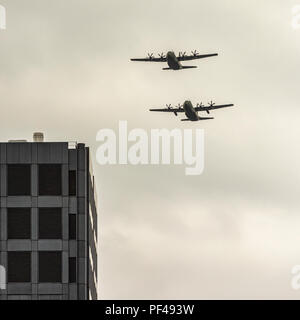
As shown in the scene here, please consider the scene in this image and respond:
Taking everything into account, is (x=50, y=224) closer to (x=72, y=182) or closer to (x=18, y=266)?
(x=72, y=182)

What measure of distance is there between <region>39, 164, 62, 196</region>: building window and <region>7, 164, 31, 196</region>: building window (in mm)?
1384

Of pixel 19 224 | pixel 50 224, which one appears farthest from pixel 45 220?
pixel 19 224

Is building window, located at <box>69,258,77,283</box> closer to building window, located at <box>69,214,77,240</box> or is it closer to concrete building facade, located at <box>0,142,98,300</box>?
concrete building facade, located at <box>0,142,98,300</box>

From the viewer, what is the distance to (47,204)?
168 metres

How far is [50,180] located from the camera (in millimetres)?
168625

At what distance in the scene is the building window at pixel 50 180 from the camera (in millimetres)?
168250

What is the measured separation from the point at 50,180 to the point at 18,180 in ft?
11.3

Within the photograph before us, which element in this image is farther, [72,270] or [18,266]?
[72,270]

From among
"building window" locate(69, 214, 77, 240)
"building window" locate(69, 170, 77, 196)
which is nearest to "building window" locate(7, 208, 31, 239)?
"building window" locate(69, 214, 77, 240)

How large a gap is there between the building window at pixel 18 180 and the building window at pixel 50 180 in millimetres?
1384
